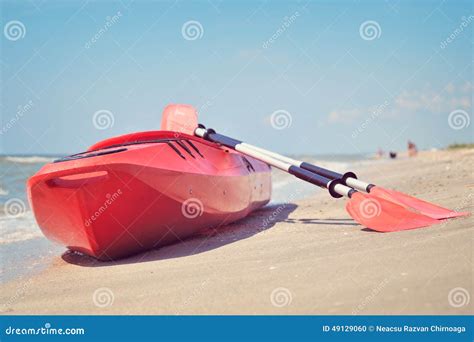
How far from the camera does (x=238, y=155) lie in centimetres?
646

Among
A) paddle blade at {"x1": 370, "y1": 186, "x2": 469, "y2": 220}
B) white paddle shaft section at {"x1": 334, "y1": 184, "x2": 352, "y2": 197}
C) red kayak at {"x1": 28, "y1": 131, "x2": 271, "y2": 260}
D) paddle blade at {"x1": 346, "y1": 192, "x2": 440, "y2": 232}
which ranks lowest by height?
red kayak at {"x1": 28, "y1": 131, "x2": 271, "y2": 260}

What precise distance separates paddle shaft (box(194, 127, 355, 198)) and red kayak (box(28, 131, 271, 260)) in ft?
2.03

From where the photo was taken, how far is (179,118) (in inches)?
292

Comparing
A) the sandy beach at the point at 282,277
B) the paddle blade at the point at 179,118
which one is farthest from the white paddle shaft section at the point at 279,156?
the paddle blade at the point at 179,118

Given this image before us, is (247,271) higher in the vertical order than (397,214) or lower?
lower

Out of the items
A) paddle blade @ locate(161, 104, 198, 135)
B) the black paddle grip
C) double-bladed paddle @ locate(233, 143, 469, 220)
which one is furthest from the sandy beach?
paddle blade @ locate(161, 104, 198, 135)

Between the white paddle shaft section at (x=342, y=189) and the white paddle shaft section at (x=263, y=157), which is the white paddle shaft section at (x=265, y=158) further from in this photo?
the white paddle shaft section at (x=342, y=189)

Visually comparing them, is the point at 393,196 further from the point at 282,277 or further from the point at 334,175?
the point at 282,277

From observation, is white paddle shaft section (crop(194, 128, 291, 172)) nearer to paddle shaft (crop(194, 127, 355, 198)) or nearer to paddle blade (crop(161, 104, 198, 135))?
paddle shaft (crop(194, 127, 355, 198))

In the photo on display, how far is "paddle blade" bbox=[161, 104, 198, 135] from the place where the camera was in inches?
286
